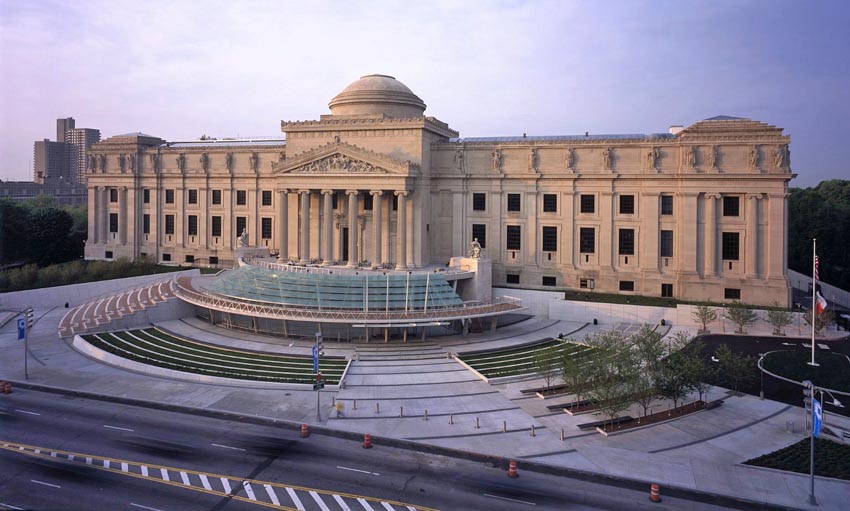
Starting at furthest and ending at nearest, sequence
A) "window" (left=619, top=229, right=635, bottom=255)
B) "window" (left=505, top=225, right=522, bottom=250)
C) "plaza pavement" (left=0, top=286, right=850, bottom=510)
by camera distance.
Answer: "window" (left=505, top=225, right=522, bottom=250) → "window" (left=619, top=229, right=635, bottom=255) → "plaza pavement" (left=0, top=286, right=850, bottom=510)

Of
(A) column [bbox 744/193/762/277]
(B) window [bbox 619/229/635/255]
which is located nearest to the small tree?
(A) column [bbox 744/193/762/277]

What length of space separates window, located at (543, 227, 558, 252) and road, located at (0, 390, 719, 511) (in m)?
48.5

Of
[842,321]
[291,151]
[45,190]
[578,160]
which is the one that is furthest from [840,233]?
[45,190]

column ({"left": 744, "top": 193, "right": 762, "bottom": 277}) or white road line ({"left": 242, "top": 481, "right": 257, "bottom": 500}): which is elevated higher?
column ({"left": 744, "top": 193, "right": 762, "bottom": 277})

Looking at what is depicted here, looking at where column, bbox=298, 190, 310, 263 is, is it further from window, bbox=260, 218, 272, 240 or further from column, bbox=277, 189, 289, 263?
window, bbox=260, 218, 272, 240

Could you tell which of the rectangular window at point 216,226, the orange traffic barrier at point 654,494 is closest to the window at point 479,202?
the rectangular window at point 216,226

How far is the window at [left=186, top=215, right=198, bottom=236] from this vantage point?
312ft

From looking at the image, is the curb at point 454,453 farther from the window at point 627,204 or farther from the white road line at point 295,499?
the window at point 627,204

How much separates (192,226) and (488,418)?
7325 cm

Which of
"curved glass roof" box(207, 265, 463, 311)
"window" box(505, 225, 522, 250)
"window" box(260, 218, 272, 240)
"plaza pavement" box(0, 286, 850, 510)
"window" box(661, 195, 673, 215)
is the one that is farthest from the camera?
"window" box(260, 218, 272, 240)

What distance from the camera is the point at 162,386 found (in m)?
43.3

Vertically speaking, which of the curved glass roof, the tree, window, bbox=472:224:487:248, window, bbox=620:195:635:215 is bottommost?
the tree

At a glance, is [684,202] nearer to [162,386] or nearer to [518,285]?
[518,285]

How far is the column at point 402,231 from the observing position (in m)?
73.4
